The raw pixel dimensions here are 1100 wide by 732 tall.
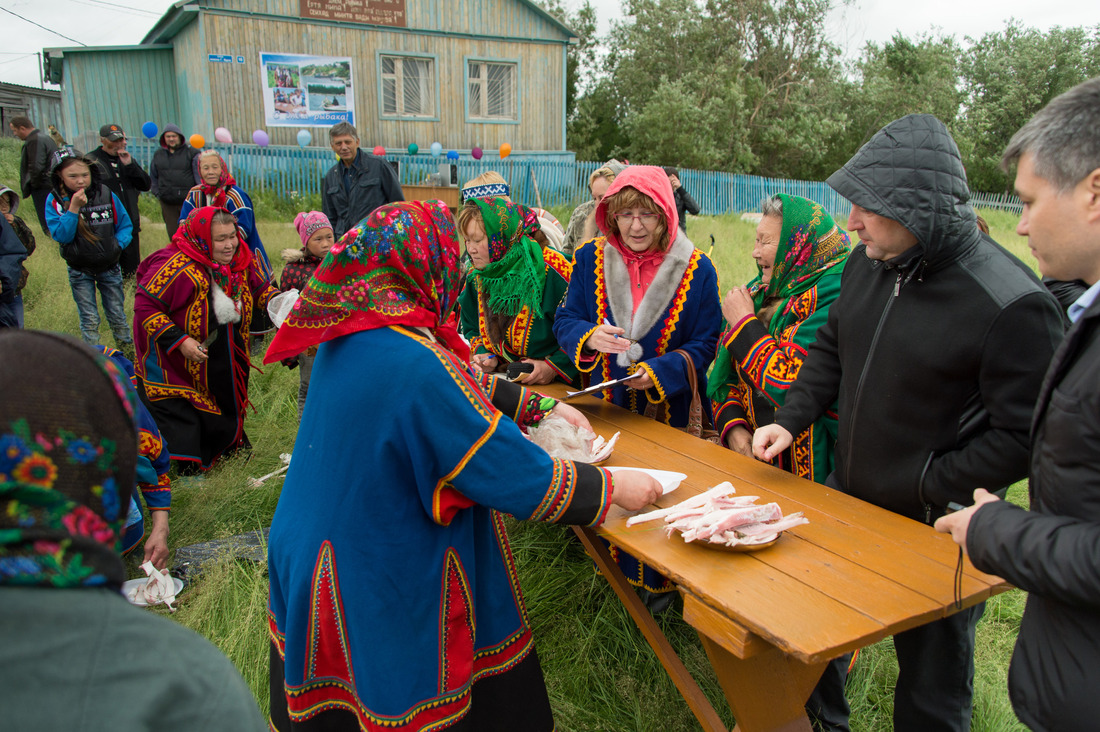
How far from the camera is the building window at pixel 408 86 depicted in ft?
51.6

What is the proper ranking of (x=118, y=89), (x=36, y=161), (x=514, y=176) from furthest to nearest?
(x=514, y=176)
(x=118, y=89)
(x=36, y=161)

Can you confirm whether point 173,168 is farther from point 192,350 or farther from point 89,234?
point 192,350

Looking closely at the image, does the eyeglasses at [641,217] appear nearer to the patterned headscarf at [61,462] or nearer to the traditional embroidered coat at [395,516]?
the traditional embroidered coat at [395,516]

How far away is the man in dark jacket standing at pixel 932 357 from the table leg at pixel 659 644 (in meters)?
0.55

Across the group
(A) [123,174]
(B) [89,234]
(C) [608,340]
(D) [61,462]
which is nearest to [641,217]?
(C) [608,340]

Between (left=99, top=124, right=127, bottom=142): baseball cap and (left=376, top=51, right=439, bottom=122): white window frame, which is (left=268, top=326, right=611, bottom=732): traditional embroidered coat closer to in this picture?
(left=99, top=124, right=127, bottom=142): baseball cap

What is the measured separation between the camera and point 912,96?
26.6 m

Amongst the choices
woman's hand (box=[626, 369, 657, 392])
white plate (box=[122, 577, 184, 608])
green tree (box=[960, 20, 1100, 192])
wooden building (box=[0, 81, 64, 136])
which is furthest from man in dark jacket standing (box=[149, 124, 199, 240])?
green tree (box=[960, 20, 1100, 192])

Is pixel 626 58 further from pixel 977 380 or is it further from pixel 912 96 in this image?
pixel 977 380

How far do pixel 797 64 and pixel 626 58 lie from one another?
626 cm

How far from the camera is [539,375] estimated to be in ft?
11.6

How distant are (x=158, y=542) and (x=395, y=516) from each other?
2.22 metres

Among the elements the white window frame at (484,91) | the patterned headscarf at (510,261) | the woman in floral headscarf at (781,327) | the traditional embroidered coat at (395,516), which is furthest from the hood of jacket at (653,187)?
the white window frame at (484,91)

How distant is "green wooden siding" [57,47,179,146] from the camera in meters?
14.3
